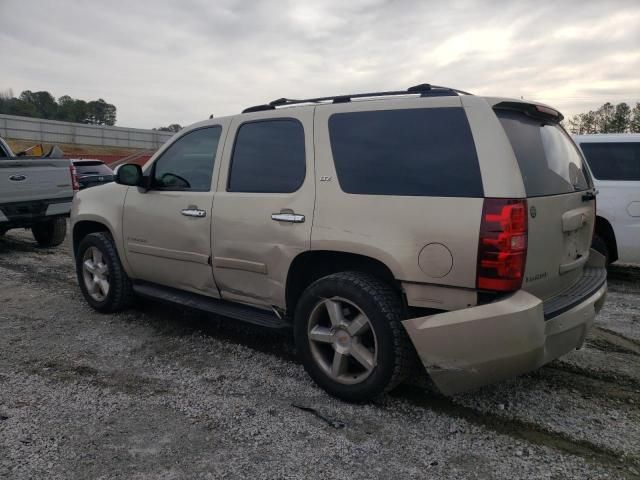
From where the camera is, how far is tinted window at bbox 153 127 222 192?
396cm

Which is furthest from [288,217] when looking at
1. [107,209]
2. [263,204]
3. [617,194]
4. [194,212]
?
[617,194]

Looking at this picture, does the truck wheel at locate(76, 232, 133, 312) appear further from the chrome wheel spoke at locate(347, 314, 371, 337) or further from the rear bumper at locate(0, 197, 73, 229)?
the rear bumper at locate(0, 197, 73, 229)

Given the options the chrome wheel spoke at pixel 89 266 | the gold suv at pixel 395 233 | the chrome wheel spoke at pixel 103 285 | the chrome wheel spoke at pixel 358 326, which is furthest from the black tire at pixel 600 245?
the chrome wheel spoke at pixel 89 266

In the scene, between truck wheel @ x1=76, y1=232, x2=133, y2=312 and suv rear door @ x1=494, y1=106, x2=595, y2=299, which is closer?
suv rear door @ x1=494, y1=106, x2=595, y2=299

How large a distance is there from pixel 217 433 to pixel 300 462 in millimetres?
528

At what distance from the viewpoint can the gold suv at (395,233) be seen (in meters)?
2.65

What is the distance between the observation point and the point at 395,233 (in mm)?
2861

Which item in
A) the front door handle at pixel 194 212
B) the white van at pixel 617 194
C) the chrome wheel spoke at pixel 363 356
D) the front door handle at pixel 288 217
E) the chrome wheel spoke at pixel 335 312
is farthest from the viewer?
the white van at pixel 617 194

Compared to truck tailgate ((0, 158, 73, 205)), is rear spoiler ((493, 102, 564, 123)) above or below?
above

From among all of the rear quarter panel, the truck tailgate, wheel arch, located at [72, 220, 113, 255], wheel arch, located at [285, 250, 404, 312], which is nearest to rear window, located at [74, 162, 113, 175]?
the truck tailgate

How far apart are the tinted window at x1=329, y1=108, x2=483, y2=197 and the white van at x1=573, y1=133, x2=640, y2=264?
A: 403cm

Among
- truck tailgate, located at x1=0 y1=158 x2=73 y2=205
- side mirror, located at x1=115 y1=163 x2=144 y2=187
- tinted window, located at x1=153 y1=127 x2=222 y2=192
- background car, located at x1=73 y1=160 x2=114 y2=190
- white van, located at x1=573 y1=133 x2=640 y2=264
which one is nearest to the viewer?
tinted window, located at x1=153 y1=127 x2=222 y2=192

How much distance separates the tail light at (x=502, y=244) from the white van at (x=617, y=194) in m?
4.00

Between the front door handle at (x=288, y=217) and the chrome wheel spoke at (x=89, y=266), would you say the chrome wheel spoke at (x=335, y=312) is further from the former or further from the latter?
the chrome wheel spoke at (x=89, y=266)
